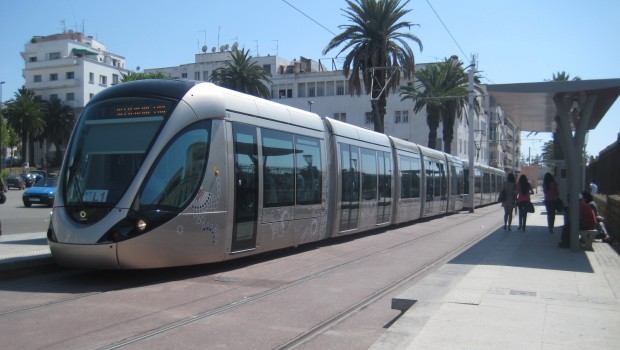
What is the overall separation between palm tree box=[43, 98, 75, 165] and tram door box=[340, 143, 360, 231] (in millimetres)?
66111

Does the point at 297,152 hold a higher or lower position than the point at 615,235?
higher

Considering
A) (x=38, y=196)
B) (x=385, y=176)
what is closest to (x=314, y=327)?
(x=385, y=176)

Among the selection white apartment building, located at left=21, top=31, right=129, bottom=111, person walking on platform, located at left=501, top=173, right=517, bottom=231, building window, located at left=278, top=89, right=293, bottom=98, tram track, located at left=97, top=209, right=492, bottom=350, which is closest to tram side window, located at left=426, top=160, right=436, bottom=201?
person walking on platform, located at left=501, top=173, right=517, bottom=231

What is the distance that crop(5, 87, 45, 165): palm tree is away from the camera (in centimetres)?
7100

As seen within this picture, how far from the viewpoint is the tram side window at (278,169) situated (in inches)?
456

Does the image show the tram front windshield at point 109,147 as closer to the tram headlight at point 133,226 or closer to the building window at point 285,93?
the tram headlight at point 133,226

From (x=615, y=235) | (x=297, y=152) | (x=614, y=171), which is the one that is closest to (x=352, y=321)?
(x=297, y=152)

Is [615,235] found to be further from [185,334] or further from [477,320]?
[185,334]

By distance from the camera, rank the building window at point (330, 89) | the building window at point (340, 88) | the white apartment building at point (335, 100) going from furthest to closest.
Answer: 1. the building window at point (330, 89)
2. the building window at point (340, 88)
3. the white apartment building at point (335, 100)

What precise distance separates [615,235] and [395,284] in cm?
872

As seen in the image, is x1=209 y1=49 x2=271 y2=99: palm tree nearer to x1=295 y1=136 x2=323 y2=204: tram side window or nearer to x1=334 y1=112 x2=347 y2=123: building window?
x1=334 y1=112 x2=347 y2=123: building window

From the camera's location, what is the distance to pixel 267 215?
11547 millimetres

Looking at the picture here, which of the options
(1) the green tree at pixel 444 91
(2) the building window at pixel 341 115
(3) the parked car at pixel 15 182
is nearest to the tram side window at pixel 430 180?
(1) the green tree at pixel 444 91

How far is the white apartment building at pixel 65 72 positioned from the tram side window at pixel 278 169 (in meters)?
68.4
